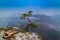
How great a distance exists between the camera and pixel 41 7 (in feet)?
23.1

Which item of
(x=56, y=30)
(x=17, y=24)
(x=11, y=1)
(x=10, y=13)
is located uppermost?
(x=11, y=1)

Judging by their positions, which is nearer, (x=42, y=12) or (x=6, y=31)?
(x=6, y=31)

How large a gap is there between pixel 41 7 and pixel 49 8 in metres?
0.34

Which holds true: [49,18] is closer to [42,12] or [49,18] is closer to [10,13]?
[42,12]

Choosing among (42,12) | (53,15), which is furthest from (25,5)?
(53,15)

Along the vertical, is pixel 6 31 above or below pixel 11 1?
below

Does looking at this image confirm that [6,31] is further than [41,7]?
No

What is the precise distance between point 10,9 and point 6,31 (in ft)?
3.20

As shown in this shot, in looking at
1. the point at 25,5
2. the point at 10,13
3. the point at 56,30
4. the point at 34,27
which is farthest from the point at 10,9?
the point at 56,30

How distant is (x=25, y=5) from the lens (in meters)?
7.01

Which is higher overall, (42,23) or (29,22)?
(29,22)

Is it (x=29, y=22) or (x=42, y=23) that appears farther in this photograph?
(x=42, y=23)

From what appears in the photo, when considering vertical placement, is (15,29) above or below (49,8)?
below

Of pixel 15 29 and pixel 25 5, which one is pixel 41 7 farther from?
pixel 15 29
